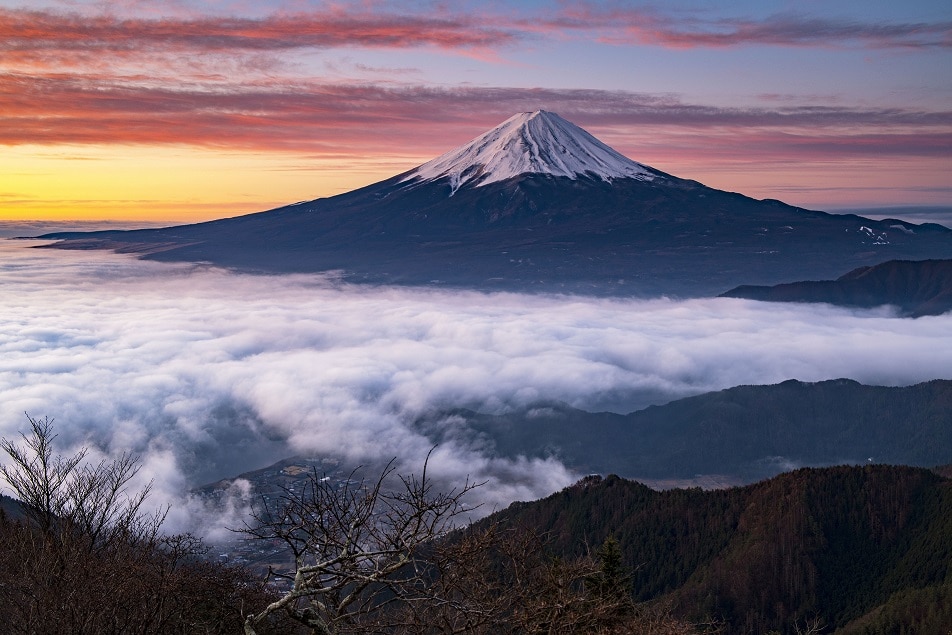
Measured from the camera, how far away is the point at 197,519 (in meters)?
173

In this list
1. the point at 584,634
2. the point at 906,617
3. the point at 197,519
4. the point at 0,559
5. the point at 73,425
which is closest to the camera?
the point at 584,634

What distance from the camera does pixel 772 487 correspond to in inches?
3942

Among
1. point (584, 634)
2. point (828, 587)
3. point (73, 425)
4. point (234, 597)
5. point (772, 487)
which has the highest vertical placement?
point (584, 634)

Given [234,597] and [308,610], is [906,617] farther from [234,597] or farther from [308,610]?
[308,610]

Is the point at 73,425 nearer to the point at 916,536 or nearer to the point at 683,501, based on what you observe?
the point at 683,501

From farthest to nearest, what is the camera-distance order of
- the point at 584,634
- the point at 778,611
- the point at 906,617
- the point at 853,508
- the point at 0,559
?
the point at 853,508 → the point at 778,611 → the point at 906,617 → the point at 0,559 → the point at 584,634

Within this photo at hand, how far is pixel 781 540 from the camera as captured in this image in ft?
293

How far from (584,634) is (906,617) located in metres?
66.8

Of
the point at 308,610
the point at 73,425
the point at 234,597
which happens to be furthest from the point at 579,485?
the point at 73,425

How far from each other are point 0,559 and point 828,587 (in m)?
87.1

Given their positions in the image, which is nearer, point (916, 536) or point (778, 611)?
point (778, 611)

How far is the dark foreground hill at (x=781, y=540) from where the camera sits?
3250 inches

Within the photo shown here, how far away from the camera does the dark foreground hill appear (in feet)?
271

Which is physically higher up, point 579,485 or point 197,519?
point 579,485
